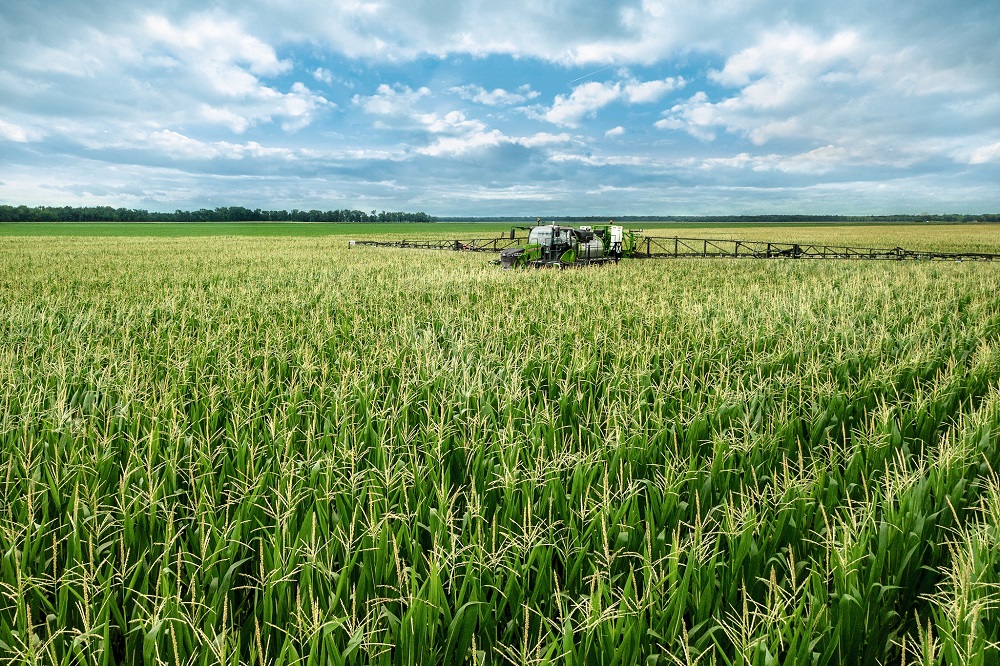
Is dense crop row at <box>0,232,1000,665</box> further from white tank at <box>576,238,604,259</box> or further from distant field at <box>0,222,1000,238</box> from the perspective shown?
distant field at <box>0,222,1000,238</box>

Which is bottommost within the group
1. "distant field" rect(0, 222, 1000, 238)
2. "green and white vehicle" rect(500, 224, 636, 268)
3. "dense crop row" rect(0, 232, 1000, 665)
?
"dense crop row" rect(0, 232, 1000, 665)

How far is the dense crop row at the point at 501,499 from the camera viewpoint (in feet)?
7.07

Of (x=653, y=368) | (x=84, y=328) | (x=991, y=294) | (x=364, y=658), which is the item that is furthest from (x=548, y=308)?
(x=991, y=294)

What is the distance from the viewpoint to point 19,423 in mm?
4668

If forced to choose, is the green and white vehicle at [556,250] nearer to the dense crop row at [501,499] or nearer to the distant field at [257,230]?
the dense crop row at [501,499]

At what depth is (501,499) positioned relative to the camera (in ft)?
11.3

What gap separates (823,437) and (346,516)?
434 centimetres

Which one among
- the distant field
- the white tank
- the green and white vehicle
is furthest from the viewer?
the distant field

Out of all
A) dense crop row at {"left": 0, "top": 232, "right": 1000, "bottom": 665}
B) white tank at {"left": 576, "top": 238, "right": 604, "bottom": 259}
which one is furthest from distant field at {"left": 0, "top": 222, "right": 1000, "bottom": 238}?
dense crop row at {"left": 0, "top": 232, "right": 1000, "bottom": 665}

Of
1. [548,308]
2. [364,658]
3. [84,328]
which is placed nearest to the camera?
[364,658]

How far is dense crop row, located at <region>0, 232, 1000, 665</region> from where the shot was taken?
2.15 m

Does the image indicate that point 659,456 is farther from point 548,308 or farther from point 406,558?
point 548,308

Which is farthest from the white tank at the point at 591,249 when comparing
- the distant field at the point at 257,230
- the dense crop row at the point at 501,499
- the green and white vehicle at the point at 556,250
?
the distant field at the point at 257,230

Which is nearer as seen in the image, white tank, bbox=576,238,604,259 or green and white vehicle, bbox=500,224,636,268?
green and white vehicle, bbox=500,224,636,268
